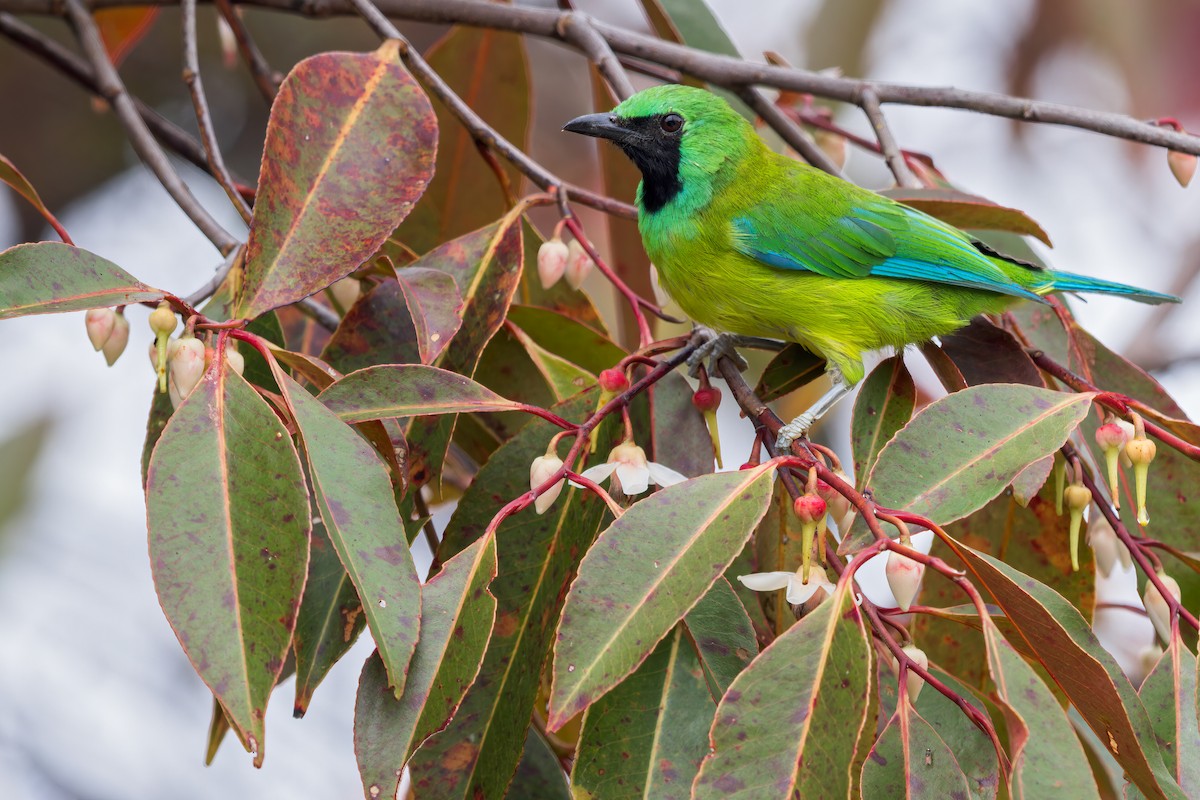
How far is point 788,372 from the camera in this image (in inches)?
96.3

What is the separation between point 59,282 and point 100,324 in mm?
327

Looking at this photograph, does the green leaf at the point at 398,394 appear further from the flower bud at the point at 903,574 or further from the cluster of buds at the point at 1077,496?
the cluster of buds at the point at 1077,496

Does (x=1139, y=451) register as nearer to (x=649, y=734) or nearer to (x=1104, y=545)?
(x=1104, y=545)

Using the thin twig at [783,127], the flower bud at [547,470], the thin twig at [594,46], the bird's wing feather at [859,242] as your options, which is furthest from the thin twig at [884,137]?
the flower bud at [547,470]

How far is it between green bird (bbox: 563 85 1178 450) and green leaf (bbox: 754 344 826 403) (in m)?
0.03

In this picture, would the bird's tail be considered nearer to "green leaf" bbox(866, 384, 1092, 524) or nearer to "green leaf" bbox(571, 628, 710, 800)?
"green leaf" bbox(866, 384, 1092, 524)

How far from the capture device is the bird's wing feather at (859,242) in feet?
8.77

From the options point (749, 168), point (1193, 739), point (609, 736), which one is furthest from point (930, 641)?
point (749, 168)

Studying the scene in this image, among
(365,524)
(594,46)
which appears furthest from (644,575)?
(594,46)

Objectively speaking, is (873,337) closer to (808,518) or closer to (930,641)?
(930,641)

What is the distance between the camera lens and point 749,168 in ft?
9.30

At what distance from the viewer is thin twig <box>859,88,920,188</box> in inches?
105

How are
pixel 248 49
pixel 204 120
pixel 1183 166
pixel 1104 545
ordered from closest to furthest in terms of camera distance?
pixel 1104 545, pixel 204 120, pixel 1183 166, pixel 248 49

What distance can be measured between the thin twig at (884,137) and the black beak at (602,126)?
539mm
